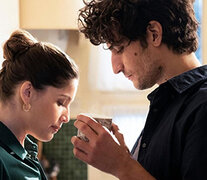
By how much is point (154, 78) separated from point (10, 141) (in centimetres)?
49

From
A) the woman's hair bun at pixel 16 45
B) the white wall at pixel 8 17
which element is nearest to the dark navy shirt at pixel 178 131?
the woman's hair bun at pixel 16 45

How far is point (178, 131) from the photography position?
118 centimetres

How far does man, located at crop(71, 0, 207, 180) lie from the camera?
1192 mm

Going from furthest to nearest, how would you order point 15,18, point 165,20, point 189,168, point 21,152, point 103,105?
point 103,105 → point 15,18 → point 21,152 → point 165,20 → point 189,168

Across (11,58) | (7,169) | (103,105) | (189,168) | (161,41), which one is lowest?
(103,105)

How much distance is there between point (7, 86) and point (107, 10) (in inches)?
16.6

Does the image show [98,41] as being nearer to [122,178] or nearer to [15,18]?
[122,178]

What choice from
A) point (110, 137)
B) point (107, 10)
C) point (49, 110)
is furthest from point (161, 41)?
point (49, 110)

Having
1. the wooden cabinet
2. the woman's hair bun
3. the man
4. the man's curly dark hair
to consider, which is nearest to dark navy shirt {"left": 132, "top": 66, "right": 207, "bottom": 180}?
the man

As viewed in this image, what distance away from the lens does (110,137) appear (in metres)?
1.23

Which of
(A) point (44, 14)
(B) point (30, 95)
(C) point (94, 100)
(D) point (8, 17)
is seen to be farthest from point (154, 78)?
(C) point (94, 100)

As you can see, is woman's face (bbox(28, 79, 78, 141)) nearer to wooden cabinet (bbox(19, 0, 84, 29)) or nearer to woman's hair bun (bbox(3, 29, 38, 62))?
woman's hair bun (bbox(3, 29, 38, 62))

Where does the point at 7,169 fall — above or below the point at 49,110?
below

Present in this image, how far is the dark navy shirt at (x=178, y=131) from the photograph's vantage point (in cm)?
112
